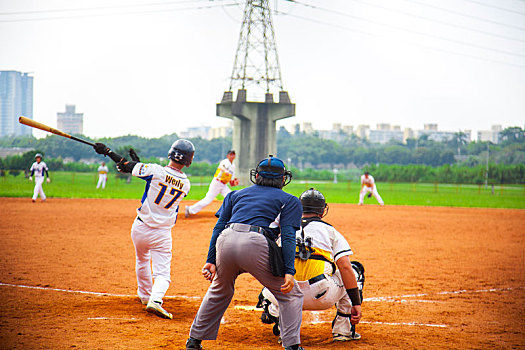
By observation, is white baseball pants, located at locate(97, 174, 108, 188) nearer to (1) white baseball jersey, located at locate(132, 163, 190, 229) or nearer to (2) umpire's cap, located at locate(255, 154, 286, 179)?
(1) white baseball jersey, located at locate(132, 163, 190, 229)

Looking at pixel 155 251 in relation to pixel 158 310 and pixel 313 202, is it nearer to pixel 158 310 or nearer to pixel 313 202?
pixel 158 310

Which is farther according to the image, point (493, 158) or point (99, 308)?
point (493, 158)

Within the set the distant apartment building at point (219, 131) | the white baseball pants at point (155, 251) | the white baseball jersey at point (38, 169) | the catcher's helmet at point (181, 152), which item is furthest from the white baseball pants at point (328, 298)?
the distant apartment building at point (219, 131)

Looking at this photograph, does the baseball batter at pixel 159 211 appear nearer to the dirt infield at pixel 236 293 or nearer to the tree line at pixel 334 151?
the dirt infield at pixel 236 293

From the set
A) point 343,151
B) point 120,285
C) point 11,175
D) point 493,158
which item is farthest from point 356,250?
point 343,151

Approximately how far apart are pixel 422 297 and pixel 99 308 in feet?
15.9

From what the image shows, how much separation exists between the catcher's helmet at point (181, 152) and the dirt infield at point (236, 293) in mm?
Answer: 1981

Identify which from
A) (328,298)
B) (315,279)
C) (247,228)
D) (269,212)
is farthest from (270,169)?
(328,298)

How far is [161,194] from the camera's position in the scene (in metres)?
6.13

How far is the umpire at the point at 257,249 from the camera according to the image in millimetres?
4328

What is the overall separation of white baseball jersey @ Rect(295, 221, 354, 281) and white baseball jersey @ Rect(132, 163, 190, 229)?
1.93 metres

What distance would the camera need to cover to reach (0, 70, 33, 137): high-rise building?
604 inches

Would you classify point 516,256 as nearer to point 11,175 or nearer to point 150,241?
point 150,241

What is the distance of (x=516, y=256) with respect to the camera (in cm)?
1206
